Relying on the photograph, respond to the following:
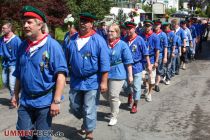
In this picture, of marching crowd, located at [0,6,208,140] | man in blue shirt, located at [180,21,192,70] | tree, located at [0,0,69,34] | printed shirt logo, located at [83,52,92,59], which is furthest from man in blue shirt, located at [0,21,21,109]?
man in blue shirt, located at [180,21,192,70]

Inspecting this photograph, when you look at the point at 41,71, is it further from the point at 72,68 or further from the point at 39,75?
the point at 72,68

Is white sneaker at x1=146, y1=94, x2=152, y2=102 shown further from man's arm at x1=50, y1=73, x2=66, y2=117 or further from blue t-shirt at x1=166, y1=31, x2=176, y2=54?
man's arm at x1=50, y1=73, x2=66, y2=117

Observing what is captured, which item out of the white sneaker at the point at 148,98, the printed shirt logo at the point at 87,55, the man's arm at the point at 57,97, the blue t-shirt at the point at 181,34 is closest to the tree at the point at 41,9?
the blue t-shirt at the point at 181,34

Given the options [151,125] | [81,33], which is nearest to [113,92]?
[151,125]

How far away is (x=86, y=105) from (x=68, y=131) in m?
1.04

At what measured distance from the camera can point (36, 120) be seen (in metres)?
4.28

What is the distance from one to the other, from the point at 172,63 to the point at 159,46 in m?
3.00

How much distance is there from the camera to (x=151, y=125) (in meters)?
6.92

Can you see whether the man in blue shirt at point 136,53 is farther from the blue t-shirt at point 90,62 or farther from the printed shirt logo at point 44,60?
the printed shirt logo at point 44,60

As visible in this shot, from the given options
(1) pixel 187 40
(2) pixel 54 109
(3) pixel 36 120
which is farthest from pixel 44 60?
(1) pixel 187 40

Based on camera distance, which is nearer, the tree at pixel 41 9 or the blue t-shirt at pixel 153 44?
the blue t-shirt at pixel 153 44

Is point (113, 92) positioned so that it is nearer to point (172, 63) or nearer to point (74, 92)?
point (74, 92)

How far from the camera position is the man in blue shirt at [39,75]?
4141mm

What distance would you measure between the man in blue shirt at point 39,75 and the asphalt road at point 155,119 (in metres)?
1.94
